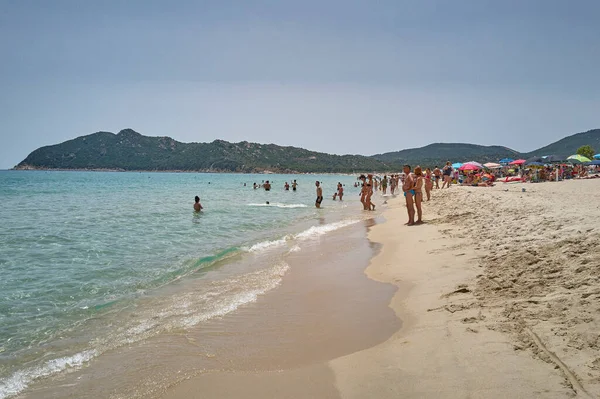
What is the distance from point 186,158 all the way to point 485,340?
189 metres

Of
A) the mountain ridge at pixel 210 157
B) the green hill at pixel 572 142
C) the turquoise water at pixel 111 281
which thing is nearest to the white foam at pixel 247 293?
the turquoise water at pixel 111 281

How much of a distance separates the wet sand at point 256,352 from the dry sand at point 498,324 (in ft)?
1.01

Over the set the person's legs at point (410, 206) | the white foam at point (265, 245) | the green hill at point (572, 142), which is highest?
the green hill at point (572, 142)

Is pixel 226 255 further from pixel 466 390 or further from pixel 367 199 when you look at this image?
pixel 367 199

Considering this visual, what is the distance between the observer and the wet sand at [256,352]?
389 cm

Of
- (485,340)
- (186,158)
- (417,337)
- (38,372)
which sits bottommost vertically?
(38,372)

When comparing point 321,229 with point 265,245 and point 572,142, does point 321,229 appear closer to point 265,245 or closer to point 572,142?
point 265,245

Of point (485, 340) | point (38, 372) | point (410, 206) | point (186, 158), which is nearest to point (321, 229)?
point (410, 206)

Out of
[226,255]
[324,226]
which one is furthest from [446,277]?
[324,226]

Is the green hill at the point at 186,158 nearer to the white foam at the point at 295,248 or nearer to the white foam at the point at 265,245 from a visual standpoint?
the white foam at the point at 265,245

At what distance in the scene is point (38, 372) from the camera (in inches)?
174

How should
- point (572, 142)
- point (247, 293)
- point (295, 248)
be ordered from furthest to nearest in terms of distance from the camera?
point (572, 142) < point (295, 248) < point (247, 293)

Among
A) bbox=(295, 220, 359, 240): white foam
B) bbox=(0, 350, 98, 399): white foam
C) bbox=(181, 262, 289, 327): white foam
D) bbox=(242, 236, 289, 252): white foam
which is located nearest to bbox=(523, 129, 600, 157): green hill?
bbox=(295, 220, 359, 240): white foam

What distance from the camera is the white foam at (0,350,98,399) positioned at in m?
4.07
